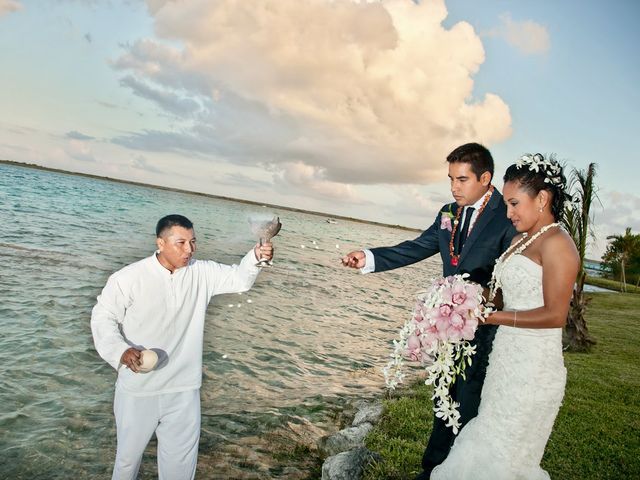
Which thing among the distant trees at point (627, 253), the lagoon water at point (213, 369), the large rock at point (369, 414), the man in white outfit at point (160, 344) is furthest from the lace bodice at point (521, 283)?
the distant trees at point (627, 253)

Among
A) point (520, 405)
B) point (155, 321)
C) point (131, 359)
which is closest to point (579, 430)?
point (520, 405)

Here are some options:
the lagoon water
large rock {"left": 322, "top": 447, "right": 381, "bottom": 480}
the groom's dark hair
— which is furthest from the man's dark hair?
large rock {"left": 322, "top": 447, "right": 381, "bottom": 480}

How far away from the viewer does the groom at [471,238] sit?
4371 mm

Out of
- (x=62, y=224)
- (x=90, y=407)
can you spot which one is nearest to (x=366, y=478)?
(x=90, y=407)

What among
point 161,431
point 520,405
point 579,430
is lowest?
point 579,430

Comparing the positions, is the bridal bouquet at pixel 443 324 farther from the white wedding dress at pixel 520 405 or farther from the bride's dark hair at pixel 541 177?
the bride's dark hair at pixel 541 177

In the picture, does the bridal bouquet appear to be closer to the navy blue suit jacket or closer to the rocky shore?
the navy blue suit jacket

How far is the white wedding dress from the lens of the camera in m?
3.79

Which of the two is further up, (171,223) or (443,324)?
(171,223)

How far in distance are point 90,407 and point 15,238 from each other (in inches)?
787

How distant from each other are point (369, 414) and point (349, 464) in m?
2.48

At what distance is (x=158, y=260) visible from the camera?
15.7 ft

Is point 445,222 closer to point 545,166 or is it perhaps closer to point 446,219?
point 446,219

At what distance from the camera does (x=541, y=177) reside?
3.93m
